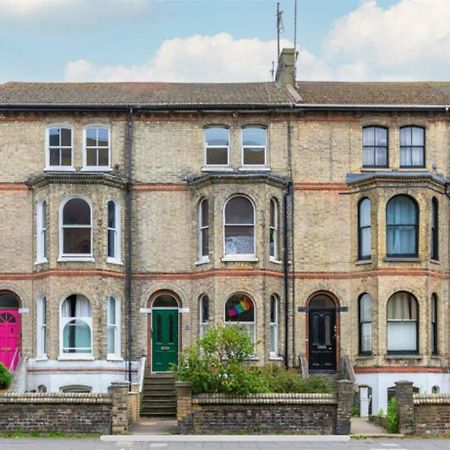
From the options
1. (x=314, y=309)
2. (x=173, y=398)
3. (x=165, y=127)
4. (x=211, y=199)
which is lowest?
(x=173, y=398)

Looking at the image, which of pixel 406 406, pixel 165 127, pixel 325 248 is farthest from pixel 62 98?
pixel 406 406

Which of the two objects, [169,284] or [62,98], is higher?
[62,98]

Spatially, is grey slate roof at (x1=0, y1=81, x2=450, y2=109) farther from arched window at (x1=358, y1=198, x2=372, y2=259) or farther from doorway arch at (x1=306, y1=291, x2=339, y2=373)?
doorway arch at (x1=306, y1=291, x2=339, y2=373)

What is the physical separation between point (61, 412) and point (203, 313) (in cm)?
1030

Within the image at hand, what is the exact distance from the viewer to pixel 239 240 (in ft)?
124

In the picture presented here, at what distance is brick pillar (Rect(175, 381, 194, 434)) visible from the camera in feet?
94.0

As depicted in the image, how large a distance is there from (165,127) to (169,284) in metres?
5.45

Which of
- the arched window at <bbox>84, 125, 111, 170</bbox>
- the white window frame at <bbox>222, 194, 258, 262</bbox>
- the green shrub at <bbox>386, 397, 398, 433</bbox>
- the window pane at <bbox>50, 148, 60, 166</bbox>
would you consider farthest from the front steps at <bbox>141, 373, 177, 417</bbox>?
the window pane at <bbox>50, 148, 60, 166</bbox>

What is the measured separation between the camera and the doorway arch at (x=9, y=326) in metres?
38.1

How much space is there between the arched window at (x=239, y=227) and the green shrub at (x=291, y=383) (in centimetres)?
628

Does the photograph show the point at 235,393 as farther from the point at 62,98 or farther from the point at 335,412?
the point at 62,98

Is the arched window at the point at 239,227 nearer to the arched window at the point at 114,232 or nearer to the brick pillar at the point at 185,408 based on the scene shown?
the arched window at the point at 114,232

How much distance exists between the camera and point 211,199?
37.5 metres

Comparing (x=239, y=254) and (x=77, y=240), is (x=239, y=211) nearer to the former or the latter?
(x=239, y=254)
